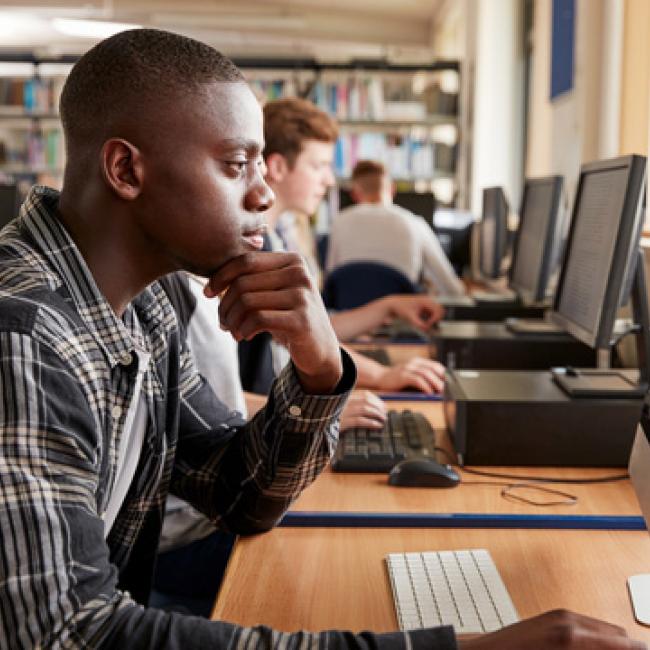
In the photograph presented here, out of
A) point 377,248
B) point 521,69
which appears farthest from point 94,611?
point 521,69

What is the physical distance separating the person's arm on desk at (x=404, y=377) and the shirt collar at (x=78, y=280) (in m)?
1.16

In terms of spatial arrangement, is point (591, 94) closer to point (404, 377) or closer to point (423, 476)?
point (404, 377)

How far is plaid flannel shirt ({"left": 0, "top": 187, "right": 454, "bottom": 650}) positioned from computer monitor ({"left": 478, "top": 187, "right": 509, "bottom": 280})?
2.33 metres

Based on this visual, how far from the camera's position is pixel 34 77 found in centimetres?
709

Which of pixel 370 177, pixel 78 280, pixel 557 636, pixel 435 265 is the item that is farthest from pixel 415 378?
pixel 370 177

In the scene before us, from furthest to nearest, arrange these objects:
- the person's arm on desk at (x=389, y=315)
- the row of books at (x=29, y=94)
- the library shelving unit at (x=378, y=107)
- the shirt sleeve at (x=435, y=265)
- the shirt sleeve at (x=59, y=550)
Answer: the row of books at (x=29, y=94)
the library shelving unit at (x=378, y=107)
the shirt sleeve at (x=435, y=265)
the person's arm on desk at (x=389, y=315)
the shirt sleeve at (x=59, y=550)

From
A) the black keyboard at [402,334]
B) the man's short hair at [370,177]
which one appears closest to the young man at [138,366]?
the black keyboard at [402,334]

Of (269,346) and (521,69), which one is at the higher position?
(521,69)

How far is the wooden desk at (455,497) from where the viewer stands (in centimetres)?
139

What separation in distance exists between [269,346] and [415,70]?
4955 mm

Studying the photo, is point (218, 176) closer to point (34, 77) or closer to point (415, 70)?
point (415, 70)

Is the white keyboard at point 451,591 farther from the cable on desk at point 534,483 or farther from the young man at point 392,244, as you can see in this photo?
the young man at point 392,244

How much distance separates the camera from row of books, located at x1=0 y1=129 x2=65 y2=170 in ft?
23.4

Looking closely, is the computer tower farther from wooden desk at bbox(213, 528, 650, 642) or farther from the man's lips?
the man's lips
